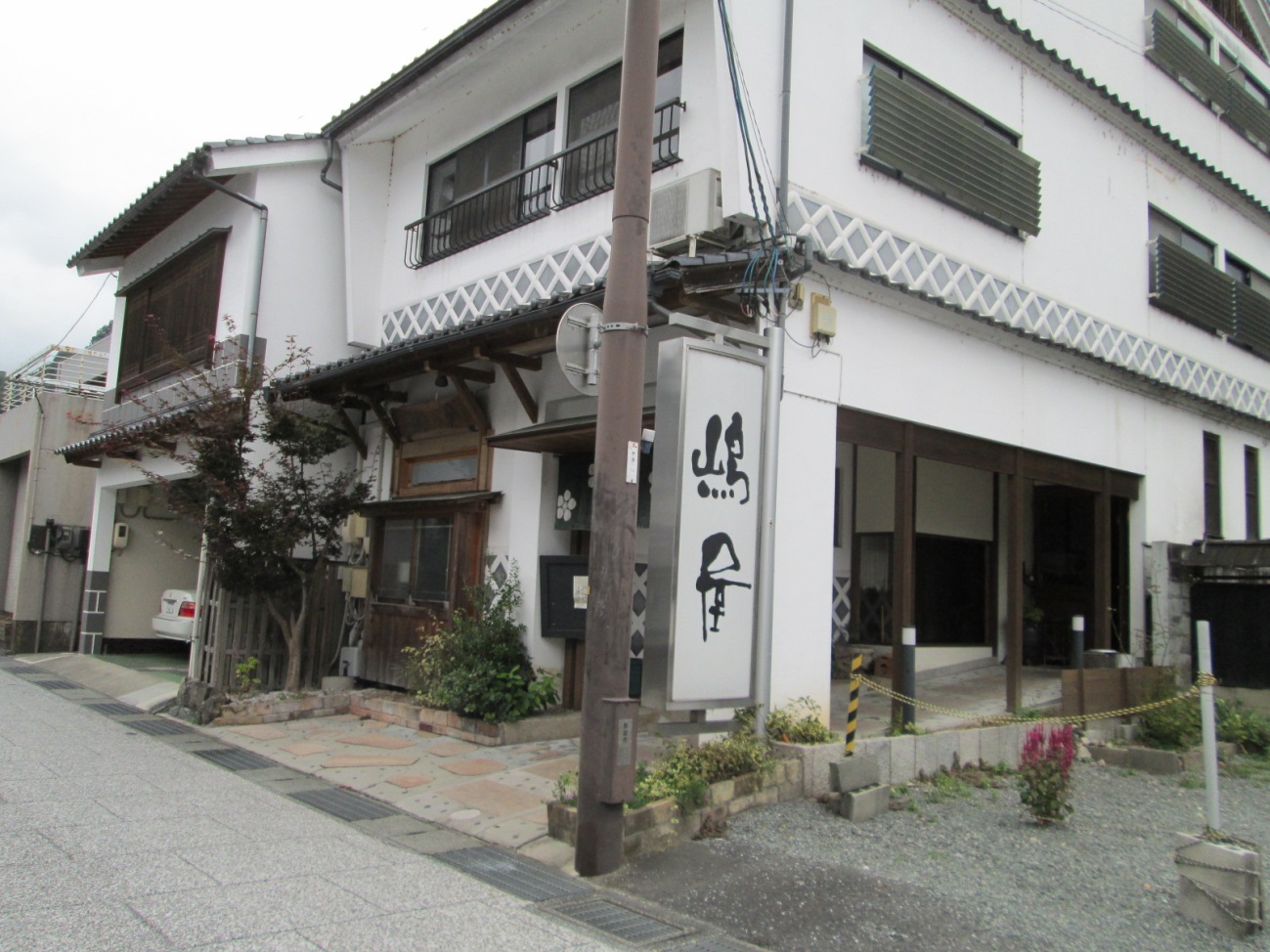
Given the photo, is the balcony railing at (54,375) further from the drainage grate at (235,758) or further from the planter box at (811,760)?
the planter box at (811,760)

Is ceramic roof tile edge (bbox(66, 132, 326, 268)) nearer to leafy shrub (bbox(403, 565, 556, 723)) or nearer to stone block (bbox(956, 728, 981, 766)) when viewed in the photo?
leafy shrub (bbox(403, 565, 556, 723))

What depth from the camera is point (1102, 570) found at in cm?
1173

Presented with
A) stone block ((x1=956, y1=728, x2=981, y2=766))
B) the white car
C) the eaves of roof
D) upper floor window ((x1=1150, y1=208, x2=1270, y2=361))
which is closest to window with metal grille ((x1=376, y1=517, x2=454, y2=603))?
the eaves of roof

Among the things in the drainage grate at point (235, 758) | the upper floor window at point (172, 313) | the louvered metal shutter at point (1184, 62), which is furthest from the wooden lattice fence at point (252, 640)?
the louvered metal shutter at point (1184, 62)

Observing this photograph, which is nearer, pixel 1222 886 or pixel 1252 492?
pixel 1222 886

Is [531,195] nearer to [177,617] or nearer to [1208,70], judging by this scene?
[177,617]

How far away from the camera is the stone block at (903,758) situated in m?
8.09

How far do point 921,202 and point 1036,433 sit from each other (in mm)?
3065

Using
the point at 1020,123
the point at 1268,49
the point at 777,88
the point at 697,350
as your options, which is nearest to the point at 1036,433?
the point at 1020,123

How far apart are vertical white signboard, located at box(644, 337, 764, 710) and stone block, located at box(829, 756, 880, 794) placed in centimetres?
93

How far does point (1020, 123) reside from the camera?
11055 mm

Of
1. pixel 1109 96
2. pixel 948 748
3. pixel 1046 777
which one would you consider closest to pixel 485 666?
pixel 948 748

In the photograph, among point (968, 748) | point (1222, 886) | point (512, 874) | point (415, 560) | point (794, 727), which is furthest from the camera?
point (415, 560)

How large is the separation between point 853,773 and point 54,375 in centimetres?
1978
